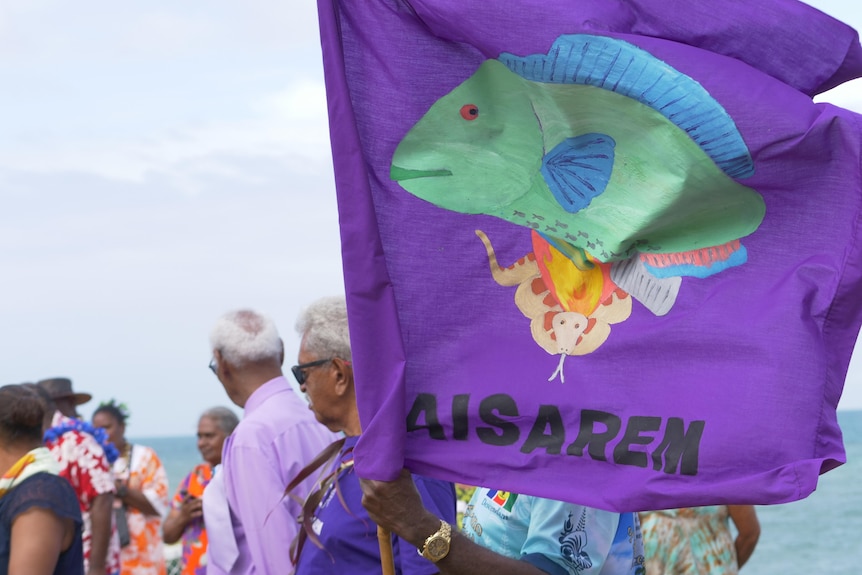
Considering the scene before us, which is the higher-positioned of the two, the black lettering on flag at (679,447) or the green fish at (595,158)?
the green fish at (595,158)

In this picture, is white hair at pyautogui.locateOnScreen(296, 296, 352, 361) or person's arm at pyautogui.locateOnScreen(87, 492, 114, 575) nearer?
white hair at pyautogui.locateOnScreen(296, 296, 352, 361)

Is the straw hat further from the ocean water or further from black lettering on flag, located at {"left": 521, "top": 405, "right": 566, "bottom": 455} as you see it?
the ocean water

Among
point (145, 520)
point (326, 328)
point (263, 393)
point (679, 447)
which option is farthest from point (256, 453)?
point (145, 520)

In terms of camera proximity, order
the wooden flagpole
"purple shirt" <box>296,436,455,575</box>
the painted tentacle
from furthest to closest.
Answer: "purple shirt" <box>296,436,455,575</box>, the wooden flagpole, the painted tentacle

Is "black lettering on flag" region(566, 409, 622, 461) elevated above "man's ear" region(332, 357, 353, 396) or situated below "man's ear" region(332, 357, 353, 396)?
above

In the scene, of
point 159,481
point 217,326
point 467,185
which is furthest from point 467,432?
point 159,481

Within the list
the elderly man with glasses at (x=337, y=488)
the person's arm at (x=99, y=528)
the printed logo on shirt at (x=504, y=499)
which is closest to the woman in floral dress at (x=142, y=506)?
the person's arm at (x=99, y=528)

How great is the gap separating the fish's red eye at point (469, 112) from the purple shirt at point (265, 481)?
204 centimetres

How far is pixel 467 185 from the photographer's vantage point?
330cm

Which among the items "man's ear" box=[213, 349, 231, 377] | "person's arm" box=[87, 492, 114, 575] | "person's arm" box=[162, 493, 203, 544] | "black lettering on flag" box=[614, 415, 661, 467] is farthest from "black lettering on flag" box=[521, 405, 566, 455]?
"person's arm" box=[162, 493, 203, 544]

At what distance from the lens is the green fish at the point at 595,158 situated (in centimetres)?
310

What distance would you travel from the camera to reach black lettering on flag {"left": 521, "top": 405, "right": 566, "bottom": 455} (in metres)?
3.13

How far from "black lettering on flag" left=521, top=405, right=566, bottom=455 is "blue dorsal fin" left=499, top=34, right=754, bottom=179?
2.43 feet

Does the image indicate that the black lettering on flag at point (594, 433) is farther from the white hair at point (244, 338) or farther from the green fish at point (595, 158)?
the white hair at point (244, 338)
